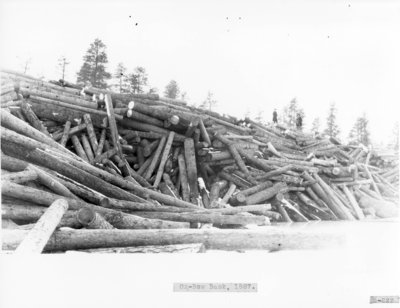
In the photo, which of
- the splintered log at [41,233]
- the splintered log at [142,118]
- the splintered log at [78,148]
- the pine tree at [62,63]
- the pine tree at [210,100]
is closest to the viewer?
the splintered log at [41,233]

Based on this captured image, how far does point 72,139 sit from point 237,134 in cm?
518

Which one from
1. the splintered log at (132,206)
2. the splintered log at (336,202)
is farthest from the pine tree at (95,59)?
the splintered log at (336,202)

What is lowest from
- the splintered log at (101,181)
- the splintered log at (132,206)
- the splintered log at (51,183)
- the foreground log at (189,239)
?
the foreground log at (189,239)

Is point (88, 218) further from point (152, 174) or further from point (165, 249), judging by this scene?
point (152, 174)

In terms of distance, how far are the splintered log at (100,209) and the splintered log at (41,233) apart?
18.2 inches

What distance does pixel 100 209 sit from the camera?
4863mm

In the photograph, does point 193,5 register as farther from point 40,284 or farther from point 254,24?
point 40,284

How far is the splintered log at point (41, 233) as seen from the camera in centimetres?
375

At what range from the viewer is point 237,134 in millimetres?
11156

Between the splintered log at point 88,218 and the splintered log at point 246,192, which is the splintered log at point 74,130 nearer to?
the splintered log at point 246,192

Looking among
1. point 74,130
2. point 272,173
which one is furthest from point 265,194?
point 74,130

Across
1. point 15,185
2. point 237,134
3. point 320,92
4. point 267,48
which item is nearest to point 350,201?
point 237,134

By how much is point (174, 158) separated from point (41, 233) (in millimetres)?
4970

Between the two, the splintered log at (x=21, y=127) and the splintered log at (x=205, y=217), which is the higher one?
the splintered log at (x=21, y=127)
